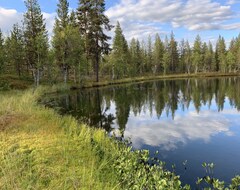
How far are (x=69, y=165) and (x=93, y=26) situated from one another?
1952 inches

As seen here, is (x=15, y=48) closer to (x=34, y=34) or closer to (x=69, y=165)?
(x=34, y=34)

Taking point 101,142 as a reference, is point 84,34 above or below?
above

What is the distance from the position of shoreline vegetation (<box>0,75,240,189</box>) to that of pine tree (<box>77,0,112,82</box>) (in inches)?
1739

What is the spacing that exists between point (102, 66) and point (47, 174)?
240 feet

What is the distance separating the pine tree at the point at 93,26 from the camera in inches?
2109

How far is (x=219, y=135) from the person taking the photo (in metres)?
14.5

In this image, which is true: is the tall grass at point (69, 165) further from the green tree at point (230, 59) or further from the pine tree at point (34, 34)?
the green tree at point (230, 59)

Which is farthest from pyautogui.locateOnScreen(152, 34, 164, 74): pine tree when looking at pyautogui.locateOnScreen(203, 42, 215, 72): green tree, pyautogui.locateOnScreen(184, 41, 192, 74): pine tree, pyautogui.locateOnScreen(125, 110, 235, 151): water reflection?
pyautogui.locateOnScreen(125, 110, 235, 151): water reflection

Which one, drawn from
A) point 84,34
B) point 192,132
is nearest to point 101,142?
point 192,132

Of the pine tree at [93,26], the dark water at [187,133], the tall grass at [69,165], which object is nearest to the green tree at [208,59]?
the pine tree at [93,26]

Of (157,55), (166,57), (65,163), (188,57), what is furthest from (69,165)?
(188,57)

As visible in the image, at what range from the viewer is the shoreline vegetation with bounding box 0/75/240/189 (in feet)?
19.1

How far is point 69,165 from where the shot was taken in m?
7.12

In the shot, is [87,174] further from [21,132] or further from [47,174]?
[21,132]
